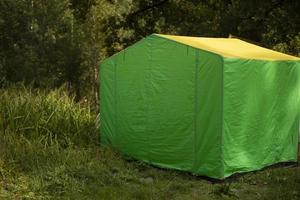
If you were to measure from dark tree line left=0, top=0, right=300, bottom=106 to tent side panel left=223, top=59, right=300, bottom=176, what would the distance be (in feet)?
25.2

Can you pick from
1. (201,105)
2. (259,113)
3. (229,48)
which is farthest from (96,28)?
(201,105)

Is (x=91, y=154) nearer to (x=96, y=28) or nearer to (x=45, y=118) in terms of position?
(x=45, y=118)

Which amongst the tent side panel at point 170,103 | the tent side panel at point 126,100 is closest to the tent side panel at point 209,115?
the tent side panel at point 170,103

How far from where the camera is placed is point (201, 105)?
338 inches

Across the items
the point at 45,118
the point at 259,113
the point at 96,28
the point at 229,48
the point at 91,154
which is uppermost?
the point at 229,48

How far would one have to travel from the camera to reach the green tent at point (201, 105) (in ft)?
27.6

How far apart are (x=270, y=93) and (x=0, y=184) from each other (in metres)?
4.71

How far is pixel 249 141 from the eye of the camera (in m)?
8.84

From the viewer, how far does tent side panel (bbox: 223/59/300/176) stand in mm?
8414

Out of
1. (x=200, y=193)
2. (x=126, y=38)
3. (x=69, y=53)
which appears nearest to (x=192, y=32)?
(x=126, y=38)

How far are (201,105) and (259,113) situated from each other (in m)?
1.11

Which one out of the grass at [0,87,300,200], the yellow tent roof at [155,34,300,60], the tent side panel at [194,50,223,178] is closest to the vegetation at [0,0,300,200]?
the grass at [0,87,300,200]

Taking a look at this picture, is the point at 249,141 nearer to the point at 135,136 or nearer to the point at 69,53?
the point at 135,136

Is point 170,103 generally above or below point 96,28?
above
